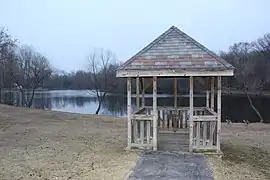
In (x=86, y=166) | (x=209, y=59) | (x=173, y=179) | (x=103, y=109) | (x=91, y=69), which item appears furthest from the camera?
(x=91, y=69)

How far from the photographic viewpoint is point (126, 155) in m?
9.05

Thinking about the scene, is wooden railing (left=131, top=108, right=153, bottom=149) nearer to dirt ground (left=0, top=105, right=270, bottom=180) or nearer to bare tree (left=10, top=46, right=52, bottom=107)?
dirt ground (left=0, top=105, right=270, bottom=180)

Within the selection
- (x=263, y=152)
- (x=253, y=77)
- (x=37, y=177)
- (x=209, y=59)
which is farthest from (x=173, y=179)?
(x=253, y=77)

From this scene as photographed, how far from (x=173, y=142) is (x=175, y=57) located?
274 centimetres

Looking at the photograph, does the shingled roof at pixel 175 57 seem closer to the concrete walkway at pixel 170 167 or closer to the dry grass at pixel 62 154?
the concrete walkway at pixel 170 167

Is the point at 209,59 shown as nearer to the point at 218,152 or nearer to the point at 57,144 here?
the point at 218,152

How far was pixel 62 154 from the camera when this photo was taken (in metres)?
9.59

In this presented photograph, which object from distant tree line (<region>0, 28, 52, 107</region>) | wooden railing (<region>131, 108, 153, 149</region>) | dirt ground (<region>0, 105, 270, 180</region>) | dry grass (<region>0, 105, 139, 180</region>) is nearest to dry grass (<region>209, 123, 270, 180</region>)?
dirt ground (<region>0, 105, 270, 180</region>)

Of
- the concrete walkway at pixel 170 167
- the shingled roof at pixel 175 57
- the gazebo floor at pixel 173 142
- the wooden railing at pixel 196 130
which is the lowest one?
the concrete walkway at pixel 170 167

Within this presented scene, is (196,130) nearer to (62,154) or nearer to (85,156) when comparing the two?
(85,156)

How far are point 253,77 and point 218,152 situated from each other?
4556cm

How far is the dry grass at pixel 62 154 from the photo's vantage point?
24.5ft

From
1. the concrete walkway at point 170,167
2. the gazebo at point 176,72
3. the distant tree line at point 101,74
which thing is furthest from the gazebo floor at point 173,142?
the distant tree line at point 101,74

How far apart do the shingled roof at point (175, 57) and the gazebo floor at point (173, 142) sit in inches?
91.5
